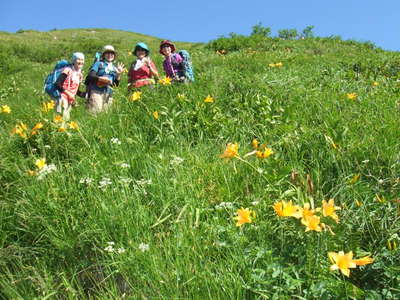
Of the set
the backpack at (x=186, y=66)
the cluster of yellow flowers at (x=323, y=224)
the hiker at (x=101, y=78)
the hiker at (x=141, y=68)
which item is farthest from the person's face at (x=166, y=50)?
the cluster of yellow flowers at (x=323, y=224)

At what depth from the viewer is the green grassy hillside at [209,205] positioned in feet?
5.10

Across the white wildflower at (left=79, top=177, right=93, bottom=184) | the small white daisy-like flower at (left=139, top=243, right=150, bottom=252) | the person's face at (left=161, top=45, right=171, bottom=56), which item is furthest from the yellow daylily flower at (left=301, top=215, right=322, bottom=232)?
the person's face at (left=161, top=45, right=171, bottom=56)

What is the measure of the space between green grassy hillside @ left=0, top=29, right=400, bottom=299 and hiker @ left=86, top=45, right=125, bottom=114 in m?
1.67

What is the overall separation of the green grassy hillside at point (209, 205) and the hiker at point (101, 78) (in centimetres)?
167

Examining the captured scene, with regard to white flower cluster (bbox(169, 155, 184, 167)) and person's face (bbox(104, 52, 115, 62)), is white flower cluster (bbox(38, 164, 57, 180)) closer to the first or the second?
white flower cluster (bbox(169, 155, 184, 167))

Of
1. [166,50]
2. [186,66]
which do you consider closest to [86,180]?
[186,66]

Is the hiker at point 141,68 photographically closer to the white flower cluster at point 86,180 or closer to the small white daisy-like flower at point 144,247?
the white flower cluster at point 86,180

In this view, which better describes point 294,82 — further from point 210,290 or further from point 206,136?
point 210,290

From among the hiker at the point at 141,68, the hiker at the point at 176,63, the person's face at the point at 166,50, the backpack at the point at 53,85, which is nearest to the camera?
the backpack at the point at 53,85

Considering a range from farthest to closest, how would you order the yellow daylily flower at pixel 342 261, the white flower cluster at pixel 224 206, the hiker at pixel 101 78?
the hiker at pixel 101 78, the white flower cluster at pixel 224 206, the yellow daylily flower at pixel 342 261

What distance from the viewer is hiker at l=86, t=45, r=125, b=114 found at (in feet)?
17.6

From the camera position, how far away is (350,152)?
8.20 feet

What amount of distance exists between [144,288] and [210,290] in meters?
0.27

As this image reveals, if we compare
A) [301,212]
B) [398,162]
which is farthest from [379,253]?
[398,162]
